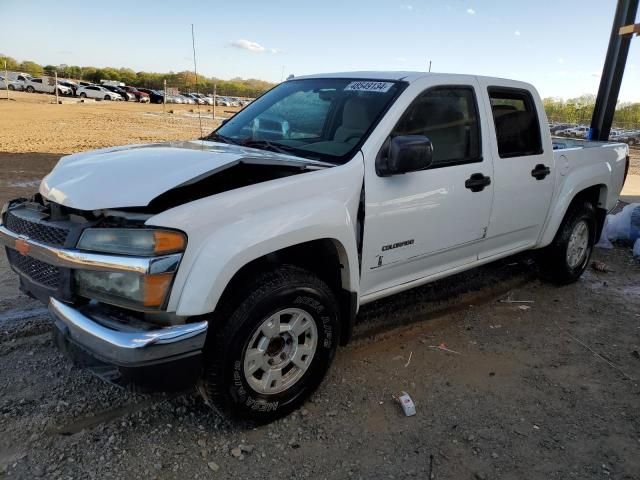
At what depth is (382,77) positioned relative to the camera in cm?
Answer: 360

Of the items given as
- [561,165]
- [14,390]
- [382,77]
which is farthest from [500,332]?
[14,390]

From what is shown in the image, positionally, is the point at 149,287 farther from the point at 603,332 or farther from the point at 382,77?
the point at 603,332

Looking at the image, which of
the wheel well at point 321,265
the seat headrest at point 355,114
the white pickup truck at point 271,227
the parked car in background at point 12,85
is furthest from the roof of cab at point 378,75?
the parked car in background at point 12,85

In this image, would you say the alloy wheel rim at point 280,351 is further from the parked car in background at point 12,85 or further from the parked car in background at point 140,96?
the parked car in background at point 12,85

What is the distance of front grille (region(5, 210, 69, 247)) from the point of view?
250 cm

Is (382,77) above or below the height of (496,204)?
above

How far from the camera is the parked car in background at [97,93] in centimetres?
5856

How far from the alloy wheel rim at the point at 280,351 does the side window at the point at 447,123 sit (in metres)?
1.31

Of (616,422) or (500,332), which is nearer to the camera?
(616,422)

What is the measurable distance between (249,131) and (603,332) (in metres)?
3.34

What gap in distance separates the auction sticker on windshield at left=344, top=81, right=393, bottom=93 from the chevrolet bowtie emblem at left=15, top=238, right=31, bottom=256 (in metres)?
2.21

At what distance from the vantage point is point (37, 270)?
2691 millimetres

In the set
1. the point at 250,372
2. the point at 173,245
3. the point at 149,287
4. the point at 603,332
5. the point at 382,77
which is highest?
the point at 382,77

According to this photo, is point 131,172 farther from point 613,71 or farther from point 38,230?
point 613,71
